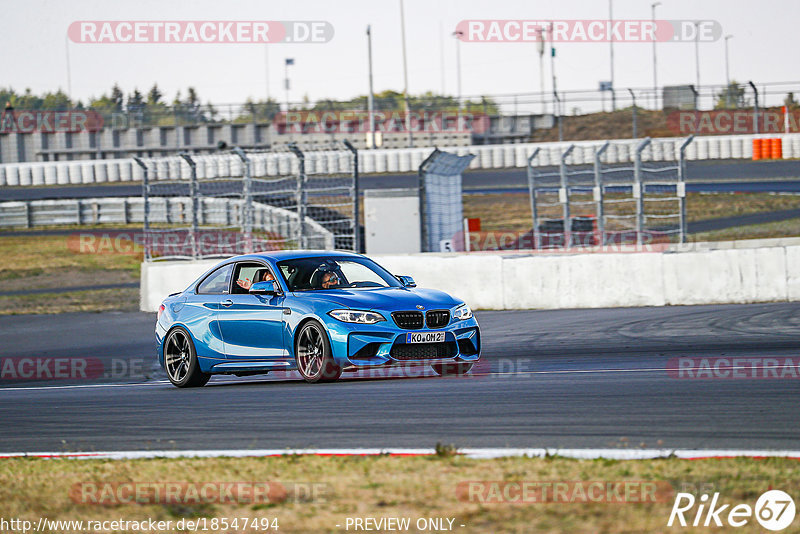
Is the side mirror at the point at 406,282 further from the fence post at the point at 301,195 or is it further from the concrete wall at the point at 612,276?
the fence post at the point at 301,195

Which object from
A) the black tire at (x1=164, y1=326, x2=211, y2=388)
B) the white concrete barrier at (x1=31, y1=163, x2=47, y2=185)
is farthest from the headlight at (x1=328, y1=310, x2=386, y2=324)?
the white concrete barrier at (x1=31, y1=163, x2=47, y2=185)

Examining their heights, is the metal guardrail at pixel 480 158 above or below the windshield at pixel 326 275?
above

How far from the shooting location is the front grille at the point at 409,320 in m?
9.96

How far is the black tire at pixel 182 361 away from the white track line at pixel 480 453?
4.10 metres

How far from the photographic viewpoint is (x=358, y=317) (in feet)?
32.4

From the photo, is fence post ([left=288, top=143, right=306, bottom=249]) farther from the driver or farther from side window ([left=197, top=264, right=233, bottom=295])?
the driver

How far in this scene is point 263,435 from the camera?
7270mm

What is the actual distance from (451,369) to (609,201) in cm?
1331

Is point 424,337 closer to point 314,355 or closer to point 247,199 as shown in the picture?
point 314,355

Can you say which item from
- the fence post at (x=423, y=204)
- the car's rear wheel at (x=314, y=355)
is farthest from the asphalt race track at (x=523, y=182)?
the car's rear wheel at (x=314, y=355)

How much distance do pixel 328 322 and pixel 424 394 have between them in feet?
4.63

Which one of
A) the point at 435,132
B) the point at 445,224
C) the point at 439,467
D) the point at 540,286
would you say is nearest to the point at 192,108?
the point at 435,132

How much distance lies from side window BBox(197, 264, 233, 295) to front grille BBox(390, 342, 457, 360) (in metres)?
2.19

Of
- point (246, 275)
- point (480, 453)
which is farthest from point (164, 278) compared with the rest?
point (480, 453)
